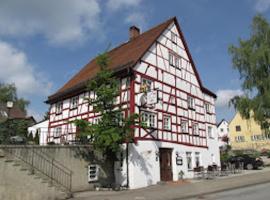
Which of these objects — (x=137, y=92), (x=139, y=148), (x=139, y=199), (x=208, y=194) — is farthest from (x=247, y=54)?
(x=139, y=199)

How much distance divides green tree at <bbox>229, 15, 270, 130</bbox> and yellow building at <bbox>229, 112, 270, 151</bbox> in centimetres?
3697

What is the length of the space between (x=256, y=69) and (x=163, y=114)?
1360cm

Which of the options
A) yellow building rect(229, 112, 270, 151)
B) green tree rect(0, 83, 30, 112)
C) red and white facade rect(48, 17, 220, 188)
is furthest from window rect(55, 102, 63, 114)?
yellow building rect(229, 112, 270, 151)

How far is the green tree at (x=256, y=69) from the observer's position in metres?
30.1

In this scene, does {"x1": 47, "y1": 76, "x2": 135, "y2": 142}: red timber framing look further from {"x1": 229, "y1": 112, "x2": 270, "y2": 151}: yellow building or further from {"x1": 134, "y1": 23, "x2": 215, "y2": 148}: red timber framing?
{"x1": 229, "y1": 112, "x2": 270, "y2": 151}: yellow building

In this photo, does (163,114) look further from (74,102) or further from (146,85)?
(74,102)

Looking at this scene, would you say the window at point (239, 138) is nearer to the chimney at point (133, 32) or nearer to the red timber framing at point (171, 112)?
the red timber framing at point (171, 112)

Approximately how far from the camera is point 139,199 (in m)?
14.7

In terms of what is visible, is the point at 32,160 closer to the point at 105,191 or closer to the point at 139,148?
the point at 105,191

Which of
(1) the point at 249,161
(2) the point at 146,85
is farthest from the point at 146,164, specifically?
(1) the point at 249,161

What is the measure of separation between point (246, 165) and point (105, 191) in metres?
18.7

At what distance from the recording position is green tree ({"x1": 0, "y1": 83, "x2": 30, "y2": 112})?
51.5 metres

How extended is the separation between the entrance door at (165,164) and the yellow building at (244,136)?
47706 mm

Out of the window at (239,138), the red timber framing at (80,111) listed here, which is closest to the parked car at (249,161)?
the red timber framing at (80,111)
